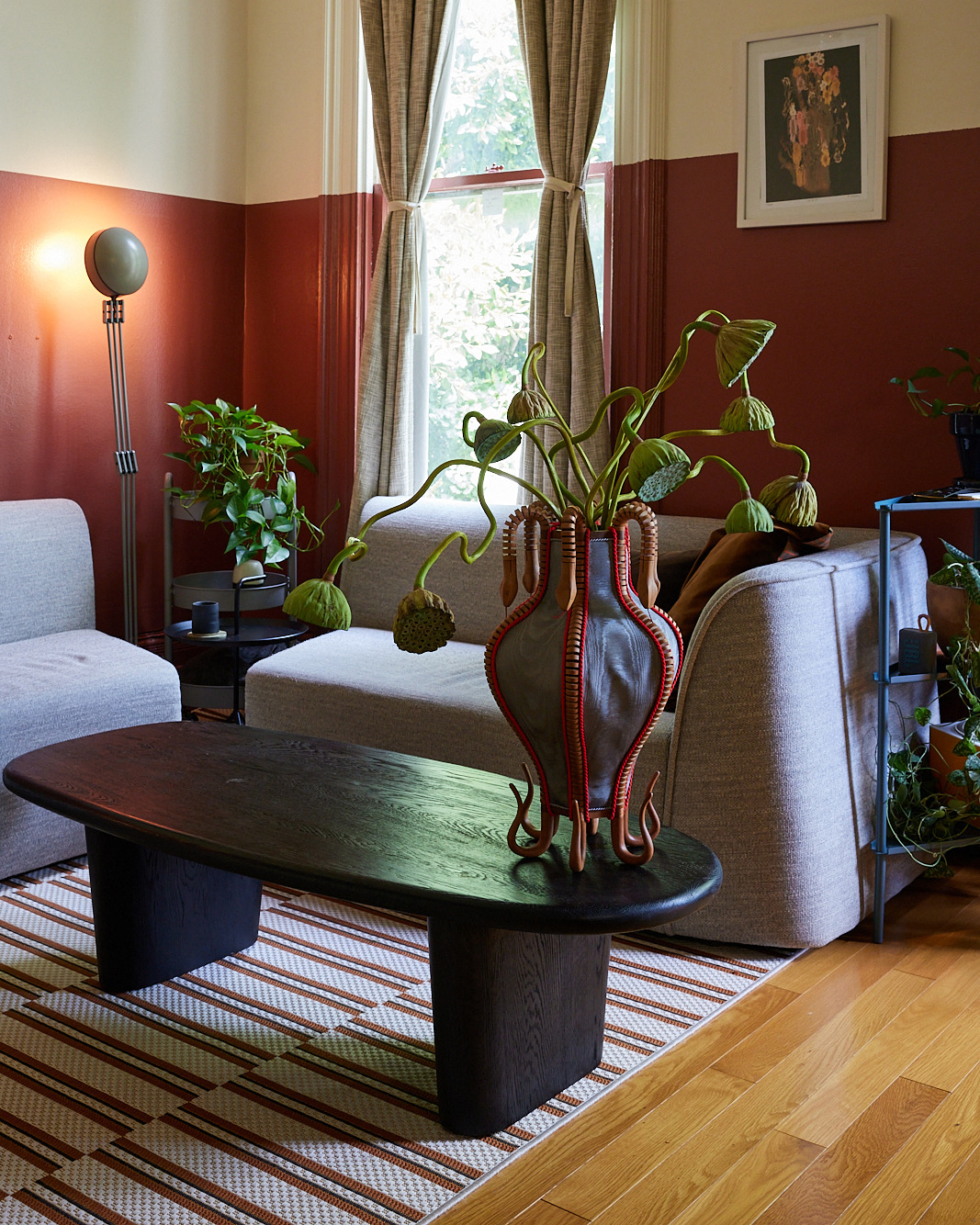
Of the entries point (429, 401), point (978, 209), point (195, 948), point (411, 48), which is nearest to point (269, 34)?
point (411, 48)

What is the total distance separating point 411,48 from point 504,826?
3264 mm

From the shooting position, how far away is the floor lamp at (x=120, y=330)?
4094 millimetres

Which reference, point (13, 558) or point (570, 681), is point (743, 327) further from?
point (13, 558)

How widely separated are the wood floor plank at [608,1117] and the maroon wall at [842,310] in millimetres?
1623

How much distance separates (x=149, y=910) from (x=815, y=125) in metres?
2.80

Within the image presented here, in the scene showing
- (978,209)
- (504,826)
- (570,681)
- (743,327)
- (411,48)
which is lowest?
(504,826)

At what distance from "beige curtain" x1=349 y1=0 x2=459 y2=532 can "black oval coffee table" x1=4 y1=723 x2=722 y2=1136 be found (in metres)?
1.96

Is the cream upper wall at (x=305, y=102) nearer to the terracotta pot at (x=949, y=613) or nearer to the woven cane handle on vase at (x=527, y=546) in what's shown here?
the terracotta pot at (x=949, y=613)

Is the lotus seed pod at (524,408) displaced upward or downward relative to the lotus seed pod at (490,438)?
upward

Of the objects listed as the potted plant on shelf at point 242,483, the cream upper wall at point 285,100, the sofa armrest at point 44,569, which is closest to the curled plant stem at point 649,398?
the potted plant on shelf at point 242,483

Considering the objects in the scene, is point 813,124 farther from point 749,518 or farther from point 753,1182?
point 753,1182

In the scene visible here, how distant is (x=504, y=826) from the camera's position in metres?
2.03

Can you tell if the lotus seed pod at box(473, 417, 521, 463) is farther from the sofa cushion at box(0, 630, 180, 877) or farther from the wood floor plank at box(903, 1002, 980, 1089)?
the sofa cushion at box(0, 630, 180, 877)

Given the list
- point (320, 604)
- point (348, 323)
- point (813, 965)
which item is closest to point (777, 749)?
point (813, 965)
